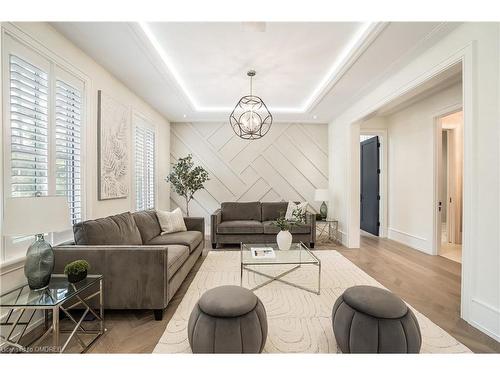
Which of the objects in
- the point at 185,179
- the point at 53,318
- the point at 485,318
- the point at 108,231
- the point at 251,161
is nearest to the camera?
the point at 53,318

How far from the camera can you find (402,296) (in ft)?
8.77

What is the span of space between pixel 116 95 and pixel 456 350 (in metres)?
4.54

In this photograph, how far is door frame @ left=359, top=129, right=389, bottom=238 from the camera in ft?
18.3

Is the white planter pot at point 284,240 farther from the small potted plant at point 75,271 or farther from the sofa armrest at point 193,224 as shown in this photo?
the small potted plant at point 75,271

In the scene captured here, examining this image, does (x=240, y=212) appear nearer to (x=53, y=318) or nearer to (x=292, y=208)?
(x=292, y=208)

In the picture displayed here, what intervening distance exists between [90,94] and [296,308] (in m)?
3.31

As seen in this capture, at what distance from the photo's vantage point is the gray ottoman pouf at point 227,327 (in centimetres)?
152

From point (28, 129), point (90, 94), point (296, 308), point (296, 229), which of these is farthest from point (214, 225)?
point (28, 129)

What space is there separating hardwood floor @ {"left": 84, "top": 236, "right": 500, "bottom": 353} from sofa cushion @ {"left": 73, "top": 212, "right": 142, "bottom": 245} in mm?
703

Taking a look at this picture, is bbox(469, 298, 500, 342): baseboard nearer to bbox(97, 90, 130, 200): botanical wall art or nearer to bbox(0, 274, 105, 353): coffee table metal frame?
bbox(0, 274, 105, 353): coffee table metal frame

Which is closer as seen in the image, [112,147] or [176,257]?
[176,257]

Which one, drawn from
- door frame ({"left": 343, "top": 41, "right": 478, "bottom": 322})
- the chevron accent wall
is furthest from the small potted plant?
Answer: the chevron accent wall

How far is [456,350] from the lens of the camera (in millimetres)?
1771
